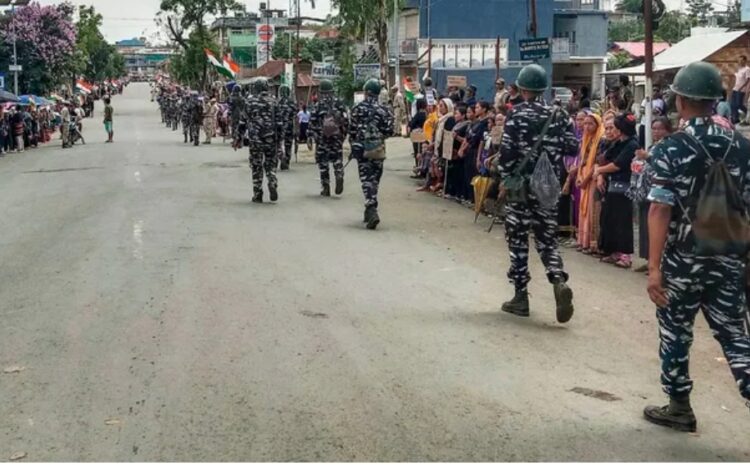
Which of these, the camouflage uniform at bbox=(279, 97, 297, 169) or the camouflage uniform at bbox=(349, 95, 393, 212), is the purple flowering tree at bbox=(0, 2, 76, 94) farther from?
the camouflage uniform at bbox=(349, 95, 393, 212)

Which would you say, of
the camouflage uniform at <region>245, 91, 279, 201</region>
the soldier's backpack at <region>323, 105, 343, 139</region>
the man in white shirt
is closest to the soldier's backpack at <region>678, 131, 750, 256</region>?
the camouflage uniform at <region>245, 91, 279, 201</region>

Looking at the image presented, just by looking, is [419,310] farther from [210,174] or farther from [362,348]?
[210,174]

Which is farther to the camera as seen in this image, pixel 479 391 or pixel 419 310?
pixel 419 310

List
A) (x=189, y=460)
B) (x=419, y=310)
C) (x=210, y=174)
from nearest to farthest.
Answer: (x=189, y=460) → (x=419, y=310) → (x=210, y=174)

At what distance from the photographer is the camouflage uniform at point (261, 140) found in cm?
1645

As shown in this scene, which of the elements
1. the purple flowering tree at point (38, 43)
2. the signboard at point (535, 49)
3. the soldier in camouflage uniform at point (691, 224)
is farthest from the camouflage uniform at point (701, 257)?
the purple flowering tree at point (38, 43)

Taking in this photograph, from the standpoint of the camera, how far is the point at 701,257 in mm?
5172

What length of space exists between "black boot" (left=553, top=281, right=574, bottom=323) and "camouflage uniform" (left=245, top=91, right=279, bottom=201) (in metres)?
9.23

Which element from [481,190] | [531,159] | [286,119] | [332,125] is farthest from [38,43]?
[531,159]

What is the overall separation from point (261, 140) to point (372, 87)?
326cm

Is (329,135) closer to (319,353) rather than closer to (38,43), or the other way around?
(319,353)

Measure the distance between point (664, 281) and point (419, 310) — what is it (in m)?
3.51

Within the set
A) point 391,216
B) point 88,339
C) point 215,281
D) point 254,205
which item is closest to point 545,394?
point 88,339

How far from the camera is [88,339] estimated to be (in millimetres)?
7430
